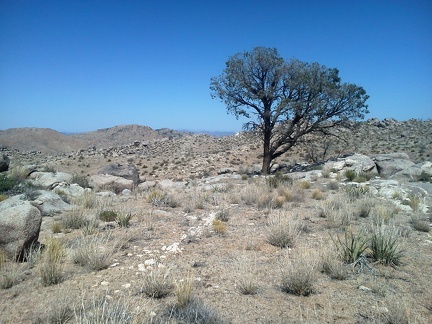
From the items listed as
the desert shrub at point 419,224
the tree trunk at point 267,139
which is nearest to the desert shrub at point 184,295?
the desert shrub at point 419,224

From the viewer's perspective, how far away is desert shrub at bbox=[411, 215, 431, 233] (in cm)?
701

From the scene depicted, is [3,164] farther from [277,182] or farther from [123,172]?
[277,182]

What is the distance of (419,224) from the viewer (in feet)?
23.2

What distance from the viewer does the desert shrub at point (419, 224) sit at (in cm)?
701

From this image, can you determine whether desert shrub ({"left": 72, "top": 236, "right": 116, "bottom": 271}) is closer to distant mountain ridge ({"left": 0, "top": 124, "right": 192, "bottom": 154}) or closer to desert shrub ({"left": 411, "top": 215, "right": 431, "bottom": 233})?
desert shrub ({"left": 411, "top": 215, "right": 431, "bottom": 233})

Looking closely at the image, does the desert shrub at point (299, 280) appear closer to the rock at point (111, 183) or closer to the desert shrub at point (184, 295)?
the desert shrub at point (184, 295)

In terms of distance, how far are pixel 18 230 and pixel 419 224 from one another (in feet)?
29.2

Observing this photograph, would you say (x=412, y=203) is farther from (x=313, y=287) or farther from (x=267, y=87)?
(x=267, y=87)

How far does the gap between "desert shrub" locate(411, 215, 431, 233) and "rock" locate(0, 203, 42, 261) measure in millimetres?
8643

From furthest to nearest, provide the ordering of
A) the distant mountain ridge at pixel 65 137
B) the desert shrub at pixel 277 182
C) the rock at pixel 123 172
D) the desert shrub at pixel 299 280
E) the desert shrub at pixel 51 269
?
the distant mountain ridge at pixel 65 137
the rock at pixel 123 172
the desert shrub at pixel 277 182
the desert shrub at pixel 51 269
the desert shrub at pixel 299 280

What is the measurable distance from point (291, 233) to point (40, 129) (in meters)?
81.8

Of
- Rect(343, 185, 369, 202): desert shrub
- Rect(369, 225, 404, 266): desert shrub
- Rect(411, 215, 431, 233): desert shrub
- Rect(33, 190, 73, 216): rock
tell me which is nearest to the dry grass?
Rect(369, 225, 404, 266): desert shrub

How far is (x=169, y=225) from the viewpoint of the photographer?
7.76 metres

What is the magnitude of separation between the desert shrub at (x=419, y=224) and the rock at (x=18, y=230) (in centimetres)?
864
